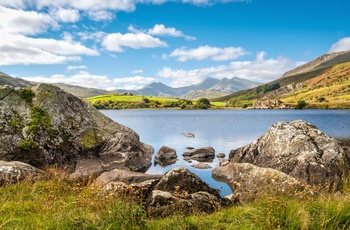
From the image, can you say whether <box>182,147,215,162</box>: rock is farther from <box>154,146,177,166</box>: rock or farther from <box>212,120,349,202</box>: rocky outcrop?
<box>212,120,349,202</box>: rocky outcrop

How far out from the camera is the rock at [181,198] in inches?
426

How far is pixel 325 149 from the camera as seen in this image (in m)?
22.4

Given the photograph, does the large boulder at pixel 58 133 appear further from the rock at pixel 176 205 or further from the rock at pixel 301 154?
the rock at pixel 301 154

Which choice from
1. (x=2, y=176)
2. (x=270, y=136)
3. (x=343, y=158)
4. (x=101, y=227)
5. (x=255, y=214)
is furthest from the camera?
(x=270, y=136)

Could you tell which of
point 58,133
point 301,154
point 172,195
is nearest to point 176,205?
point 172,195

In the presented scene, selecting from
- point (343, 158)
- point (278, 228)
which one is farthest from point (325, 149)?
point (278, 228)

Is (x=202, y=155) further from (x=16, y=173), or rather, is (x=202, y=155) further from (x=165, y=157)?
(x=16, y=173)

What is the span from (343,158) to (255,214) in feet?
54.3

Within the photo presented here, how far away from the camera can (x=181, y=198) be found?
11961 millimetres

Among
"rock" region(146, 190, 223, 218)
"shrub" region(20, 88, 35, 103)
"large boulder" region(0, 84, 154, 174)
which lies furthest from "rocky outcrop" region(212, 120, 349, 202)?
"shrub" region(20, 88, 35, 103)

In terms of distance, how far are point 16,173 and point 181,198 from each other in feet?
29.0

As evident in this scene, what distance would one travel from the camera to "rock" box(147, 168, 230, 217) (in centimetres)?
1083

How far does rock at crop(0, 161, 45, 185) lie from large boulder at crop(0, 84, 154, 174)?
4437 mm

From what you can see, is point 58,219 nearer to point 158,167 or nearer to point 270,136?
point 270,136
